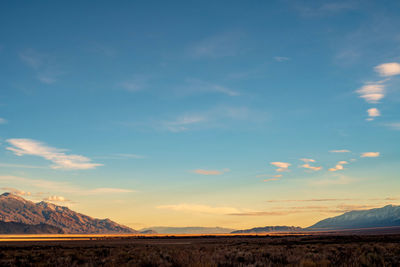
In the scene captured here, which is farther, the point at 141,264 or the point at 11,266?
the point at 11,266

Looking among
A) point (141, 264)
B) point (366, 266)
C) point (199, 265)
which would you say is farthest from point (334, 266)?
point (141, 264)

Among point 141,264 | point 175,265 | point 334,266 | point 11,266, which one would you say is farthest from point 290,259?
point 11,266

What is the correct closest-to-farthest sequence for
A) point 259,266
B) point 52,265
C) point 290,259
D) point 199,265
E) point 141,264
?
point 199,265 < point 259,266 < point 141,264 < point 290,259 < point 52,265

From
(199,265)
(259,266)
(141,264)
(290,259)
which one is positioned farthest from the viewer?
(290,259)

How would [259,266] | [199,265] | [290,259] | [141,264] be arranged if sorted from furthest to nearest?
[290,259], [141,264], [259,266], [199,265]

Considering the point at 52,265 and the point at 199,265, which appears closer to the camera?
the point at 199,265

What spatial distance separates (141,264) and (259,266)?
4845 mm

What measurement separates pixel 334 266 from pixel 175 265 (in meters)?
6.25

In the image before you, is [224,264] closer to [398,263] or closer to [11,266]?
[398,263]

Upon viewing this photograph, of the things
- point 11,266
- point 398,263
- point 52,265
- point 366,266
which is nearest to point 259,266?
point 366,266

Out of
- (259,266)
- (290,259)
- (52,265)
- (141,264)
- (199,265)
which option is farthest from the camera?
(52,265)

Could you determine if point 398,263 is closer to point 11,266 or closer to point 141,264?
point 141,264

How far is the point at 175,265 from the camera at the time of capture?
530 inches

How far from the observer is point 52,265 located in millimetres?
17297
